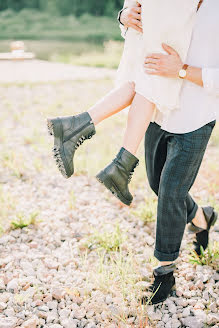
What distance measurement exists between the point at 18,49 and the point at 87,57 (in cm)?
279

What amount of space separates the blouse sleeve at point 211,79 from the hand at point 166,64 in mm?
125

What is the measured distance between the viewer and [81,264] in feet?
8.55

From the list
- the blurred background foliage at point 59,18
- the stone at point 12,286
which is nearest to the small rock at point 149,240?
the stone at point 12,286

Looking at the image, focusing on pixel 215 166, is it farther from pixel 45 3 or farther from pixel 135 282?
pixel 45 3

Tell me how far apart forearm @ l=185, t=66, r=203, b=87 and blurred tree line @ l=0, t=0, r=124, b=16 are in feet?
97.0

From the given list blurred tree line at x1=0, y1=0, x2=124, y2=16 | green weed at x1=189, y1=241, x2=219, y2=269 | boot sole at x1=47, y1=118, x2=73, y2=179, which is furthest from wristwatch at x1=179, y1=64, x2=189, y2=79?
blurred tree line at x1=0, y1=0, x2=124, y2=16

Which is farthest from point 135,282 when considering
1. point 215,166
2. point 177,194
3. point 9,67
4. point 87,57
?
point 87,57

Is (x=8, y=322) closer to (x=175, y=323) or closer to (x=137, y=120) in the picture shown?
(x=175, y=323)

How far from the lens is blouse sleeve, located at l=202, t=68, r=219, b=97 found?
1812 millimetres

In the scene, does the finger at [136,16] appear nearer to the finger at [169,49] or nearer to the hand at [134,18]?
the hand at [134,18]

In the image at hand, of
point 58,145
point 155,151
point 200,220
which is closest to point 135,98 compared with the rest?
point 155,151

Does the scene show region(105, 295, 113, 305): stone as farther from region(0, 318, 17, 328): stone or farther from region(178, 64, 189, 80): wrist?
region(178, 64, 189, 80): wrist

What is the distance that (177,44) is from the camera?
189cm

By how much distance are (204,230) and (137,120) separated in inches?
42.9
